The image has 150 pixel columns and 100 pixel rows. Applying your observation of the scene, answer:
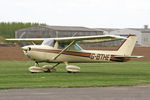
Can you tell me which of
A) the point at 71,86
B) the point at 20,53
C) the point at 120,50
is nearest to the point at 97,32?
the point at 20,53

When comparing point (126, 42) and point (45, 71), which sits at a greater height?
point (126, 42)

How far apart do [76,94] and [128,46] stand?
1315 cm

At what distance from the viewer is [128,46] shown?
27.1 meters

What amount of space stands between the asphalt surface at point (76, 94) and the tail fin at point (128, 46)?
429 inches

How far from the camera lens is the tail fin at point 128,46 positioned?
88.3ft

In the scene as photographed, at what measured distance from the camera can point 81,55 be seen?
2689 centimetres

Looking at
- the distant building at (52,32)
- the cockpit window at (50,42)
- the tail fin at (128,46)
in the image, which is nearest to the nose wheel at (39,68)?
the cockpit window at (50,42)

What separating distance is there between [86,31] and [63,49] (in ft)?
239

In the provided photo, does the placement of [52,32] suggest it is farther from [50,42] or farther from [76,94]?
[76,94]

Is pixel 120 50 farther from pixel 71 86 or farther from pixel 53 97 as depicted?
pixel 53 97

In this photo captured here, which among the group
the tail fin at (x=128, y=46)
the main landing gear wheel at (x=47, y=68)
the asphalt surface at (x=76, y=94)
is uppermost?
the tail fin at (x=128, y=46)

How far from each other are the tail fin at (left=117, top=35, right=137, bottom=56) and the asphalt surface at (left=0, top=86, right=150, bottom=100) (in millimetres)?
10890

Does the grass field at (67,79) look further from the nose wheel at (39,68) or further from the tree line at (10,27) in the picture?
the tree line at (10,27)


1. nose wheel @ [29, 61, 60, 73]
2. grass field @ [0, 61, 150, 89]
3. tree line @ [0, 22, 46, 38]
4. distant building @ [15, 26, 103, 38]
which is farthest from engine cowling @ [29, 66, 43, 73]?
tree line @ [0, 22, 46, 38]
